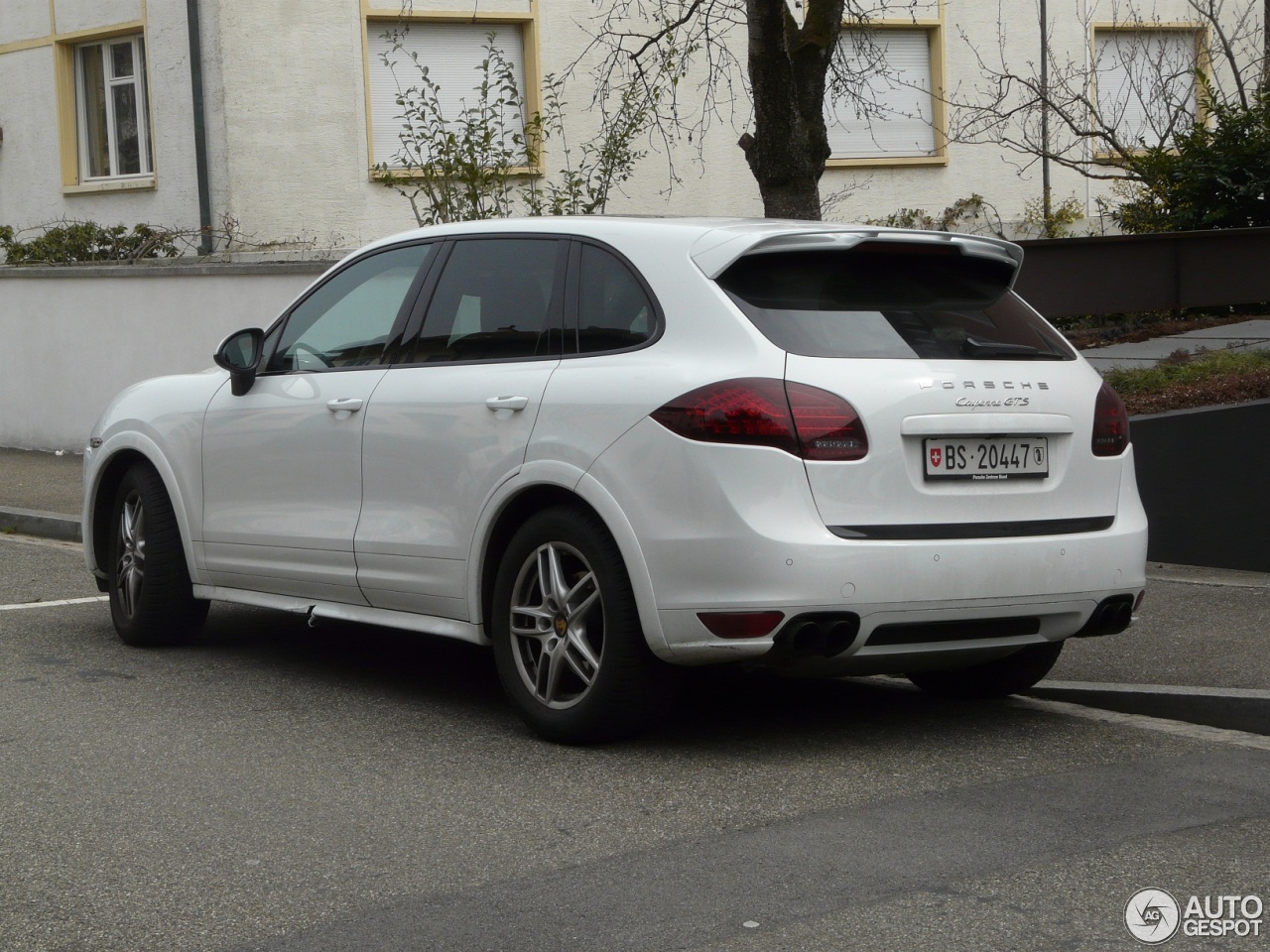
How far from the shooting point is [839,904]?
4.05m

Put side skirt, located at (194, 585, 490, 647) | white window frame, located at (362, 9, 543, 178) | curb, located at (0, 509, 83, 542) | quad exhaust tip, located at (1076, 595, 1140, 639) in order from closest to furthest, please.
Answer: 1. quad exhaust tip, located at (1076, 595, 1140, 639)
2. side skirt, located at (194, 585, 490, 647)
3. curb, located at (0, 509, 83, 542)
4. white window frame, located at (362, 9, 543, 178)

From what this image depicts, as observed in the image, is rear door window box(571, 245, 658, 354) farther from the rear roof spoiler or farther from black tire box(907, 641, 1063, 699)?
black tire box(907, 641, 1063, 699)

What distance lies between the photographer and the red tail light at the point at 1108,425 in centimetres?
567

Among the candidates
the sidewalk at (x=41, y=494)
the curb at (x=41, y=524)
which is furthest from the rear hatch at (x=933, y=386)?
the curb at (x=41, y=524)

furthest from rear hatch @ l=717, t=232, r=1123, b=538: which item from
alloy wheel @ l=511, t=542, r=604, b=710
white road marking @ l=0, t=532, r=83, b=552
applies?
white road marking @ l=0, t=532, r=83, b=552

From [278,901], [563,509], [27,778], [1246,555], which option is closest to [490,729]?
[563,509]

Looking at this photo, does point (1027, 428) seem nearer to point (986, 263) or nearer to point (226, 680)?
point (986, 263)

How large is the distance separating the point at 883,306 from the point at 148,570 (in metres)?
3.61

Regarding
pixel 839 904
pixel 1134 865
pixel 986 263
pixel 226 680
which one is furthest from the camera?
pixel 226 680

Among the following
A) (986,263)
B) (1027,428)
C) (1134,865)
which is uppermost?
(986,263)

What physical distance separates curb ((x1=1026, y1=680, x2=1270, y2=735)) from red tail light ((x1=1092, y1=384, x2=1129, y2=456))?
2.99 ft

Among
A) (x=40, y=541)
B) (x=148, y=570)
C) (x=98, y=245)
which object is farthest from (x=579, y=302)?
(x=98, y=245)

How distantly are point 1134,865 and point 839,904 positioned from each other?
2.65 feet

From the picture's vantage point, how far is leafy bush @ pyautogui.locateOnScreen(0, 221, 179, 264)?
18.8 meters
